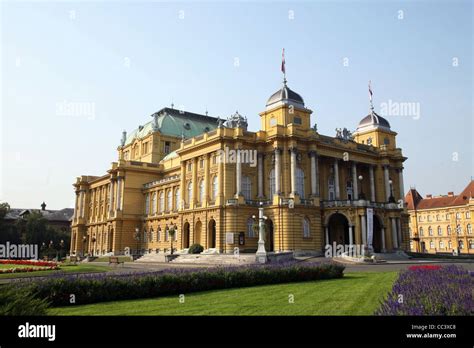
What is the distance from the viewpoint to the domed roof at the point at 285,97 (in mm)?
56516

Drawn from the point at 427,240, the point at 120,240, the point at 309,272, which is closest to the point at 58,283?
the point at 309,272

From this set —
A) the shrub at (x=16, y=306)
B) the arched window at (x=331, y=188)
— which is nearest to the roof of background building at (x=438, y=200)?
the arched window at (x=331, y=188)

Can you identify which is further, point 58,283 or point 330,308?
point 58,283

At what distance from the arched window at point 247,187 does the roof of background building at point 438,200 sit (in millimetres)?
59087

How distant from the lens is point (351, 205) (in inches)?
2116

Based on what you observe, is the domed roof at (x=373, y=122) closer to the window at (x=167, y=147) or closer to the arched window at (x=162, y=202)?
the arched window at (x=162, y=202)

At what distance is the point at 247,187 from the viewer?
5650 centimetres

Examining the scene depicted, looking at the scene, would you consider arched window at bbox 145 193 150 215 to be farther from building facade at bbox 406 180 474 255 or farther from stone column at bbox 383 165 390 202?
building facade at bbox 406 180 474 255

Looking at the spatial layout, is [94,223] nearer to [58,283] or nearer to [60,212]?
[60,212]

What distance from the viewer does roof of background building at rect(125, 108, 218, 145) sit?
Answer: 84.2 metres

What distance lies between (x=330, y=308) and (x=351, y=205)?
42.5 m
